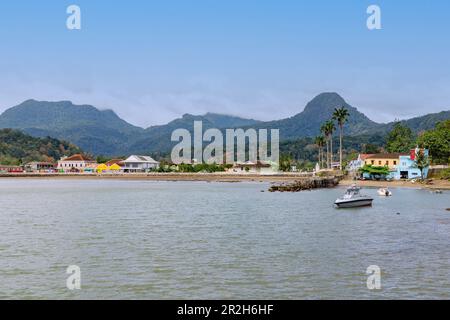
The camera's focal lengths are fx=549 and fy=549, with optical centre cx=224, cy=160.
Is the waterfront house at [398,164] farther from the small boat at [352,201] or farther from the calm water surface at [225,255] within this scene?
the calm water surface at [225,255]

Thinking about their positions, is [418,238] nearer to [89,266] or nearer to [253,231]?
[253,231]

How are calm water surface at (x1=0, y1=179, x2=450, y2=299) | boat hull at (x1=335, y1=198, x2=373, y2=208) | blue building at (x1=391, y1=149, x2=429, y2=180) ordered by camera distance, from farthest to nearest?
blue building at (x1=391, y1=149, x2=429, y2=180)
boat hull at (x1=335, y1=198, x2=373, y2=208)
calm water surface at (x1=0, y1=179, x2=450, y2=299)

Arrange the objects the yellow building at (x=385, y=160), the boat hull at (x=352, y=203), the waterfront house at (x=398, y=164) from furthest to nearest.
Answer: the yellow building at (x=385, y=160) < the waterfront house at (x=398, y=164) < the boat hull at (x=352, y=203)

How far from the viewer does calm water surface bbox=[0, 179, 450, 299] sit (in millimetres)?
25156

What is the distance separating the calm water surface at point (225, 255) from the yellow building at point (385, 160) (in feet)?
340

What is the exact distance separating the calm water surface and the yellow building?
103498 millimetres

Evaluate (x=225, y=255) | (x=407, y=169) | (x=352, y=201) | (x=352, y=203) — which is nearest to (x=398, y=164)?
(x=407, y=169)

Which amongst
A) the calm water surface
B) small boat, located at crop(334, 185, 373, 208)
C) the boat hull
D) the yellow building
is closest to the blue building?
the yellow building

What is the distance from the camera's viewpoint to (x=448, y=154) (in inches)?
5709

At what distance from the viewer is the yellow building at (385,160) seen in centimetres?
15962

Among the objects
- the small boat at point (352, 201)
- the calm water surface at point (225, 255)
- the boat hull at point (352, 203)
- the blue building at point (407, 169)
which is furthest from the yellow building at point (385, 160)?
the calm water surface at point (225, 255)

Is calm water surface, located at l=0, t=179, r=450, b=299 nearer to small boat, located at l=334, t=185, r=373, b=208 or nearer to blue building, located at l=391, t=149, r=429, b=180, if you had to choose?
small boat, located at l=334, t=185, r=373, b=208
